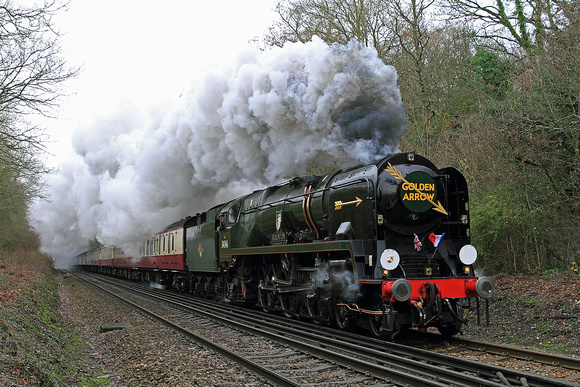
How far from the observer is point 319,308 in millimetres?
10055

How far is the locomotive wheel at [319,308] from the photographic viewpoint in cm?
967

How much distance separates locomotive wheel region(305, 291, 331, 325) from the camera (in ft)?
31.7

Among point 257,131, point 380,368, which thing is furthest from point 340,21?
point 380,368

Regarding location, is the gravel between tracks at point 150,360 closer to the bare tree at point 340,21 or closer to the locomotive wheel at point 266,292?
the locomotive wheel at point 266,292

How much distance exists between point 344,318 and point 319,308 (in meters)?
0.80

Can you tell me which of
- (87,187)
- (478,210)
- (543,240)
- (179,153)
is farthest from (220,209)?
(87,187)

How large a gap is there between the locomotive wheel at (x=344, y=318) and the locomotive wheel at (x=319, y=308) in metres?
0.22

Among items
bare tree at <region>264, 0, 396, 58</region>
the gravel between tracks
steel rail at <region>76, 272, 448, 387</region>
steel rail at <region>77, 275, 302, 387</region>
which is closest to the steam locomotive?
steel rail at <region>76, 272, 448, 387</region>

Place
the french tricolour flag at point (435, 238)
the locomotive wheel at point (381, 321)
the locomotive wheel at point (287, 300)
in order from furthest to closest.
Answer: the locomotive wheel at point (287, 300), the french tricolour flag at point (435, 238), the locomotive wheel at point (381, 321)

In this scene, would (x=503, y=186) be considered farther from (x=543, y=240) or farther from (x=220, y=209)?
(x=220, y=209)

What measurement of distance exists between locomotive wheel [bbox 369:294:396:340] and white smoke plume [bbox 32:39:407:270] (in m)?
2.65

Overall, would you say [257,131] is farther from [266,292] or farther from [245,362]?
[245,362]

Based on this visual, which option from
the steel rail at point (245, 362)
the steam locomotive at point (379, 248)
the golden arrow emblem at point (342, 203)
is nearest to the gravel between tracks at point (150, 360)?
the steel rail at point (245, 362)

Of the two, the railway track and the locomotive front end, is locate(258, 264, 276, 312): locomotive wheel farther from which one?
the locomotive front end
